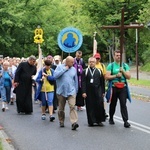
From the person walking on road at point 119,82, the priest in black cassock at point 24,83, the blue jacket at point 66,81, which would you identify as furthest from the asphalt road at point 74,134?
the blue jacket at point 66,81

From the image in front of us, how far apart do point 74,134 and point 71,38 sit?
20.6 ft

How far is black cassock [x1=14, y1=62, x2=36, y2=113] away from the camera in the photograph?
51.3 ft

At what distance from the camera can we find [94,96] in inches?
496

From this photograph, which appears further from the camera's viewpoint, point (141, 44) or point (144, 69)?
point (141, 44)

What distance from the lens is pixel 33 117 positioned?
14.6 m

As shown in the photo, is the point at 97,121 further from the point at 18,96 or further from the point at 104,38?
the point at 104,38

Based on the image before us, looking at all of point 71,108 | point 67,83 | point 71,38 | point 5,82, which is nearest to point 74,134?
point 71,108

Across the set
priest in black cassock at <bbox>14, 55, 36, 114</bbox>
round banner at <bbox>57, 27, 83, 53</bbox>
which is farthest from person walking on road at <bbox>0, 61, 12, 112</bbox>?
round banner at <bbox>57, 27, 83, 53</bbox>

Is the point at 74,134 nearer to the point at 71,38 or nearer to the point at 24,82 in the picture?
the point at 24,82

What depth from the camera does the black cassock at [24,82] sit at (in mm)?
15641

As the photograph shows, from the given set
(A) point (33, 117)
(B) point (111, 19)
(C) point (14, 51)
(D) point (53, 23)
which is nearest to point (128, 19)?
(B) point (111, 19)

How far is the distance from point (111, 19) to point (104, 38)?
5.28 metres

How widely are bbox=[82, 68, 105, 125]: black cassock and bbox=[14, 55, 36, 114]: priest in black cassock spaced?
3386 mm

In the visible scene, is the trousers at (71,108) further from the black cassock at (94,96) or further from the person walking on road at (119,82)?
the person walking on road at (119,82)
